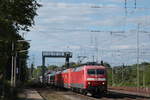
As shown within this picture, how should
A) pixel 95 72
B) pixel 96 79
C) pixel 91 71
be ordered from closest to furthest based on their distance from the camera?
pixel 96 79 → pixel 95 72 → pixel 91 71

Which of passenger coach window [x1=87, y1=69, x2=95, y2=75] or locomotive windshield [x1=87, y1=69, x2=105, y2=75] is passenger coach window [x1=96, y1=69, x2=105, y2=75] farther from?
passenger coach window [x1=87, y1=69, x2=95, y2=75]

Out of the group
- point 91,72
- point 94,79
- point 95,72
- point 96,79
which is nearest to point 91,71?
point 91,72

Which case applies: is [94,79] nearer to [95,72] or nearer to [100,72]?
[95,72]

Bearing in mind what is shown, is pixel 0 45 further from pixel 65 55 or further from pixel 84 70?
pixel 65 55

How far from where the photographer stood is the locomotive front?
39.5 meters

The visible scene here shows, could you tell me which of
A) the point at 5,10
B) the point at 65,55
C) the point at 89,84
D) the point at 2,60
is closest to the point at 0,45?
the point at 2,60

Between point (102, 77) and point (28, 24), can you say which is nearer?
point (28, 24)

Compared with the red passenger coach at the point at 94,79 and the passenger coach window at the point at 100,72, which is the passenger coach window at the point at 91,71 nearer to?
the red passenger coach at the point at 94,79

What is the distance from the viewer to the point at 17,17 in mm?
25391

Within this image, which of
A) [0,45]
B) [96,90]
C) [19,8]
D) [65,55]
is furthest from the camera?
[65,55]

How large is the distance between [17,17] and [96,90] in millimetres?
16433

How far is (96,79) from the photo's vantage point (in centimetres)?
3975

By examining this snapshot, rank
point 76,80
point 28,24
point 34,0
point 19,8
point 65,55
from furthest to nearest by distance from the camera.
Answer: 1. point 65,55
2. point 76,80
3. point 28,24
4. point 34,0
5. point 19,8

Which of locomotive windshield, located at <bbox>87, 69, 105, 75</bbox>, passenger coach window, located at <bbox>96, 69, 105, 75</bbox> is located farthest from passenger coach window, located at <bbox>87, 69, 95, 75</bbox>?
passenger coach window, located at <bbox>96, 69, 105, 75</bbox>
